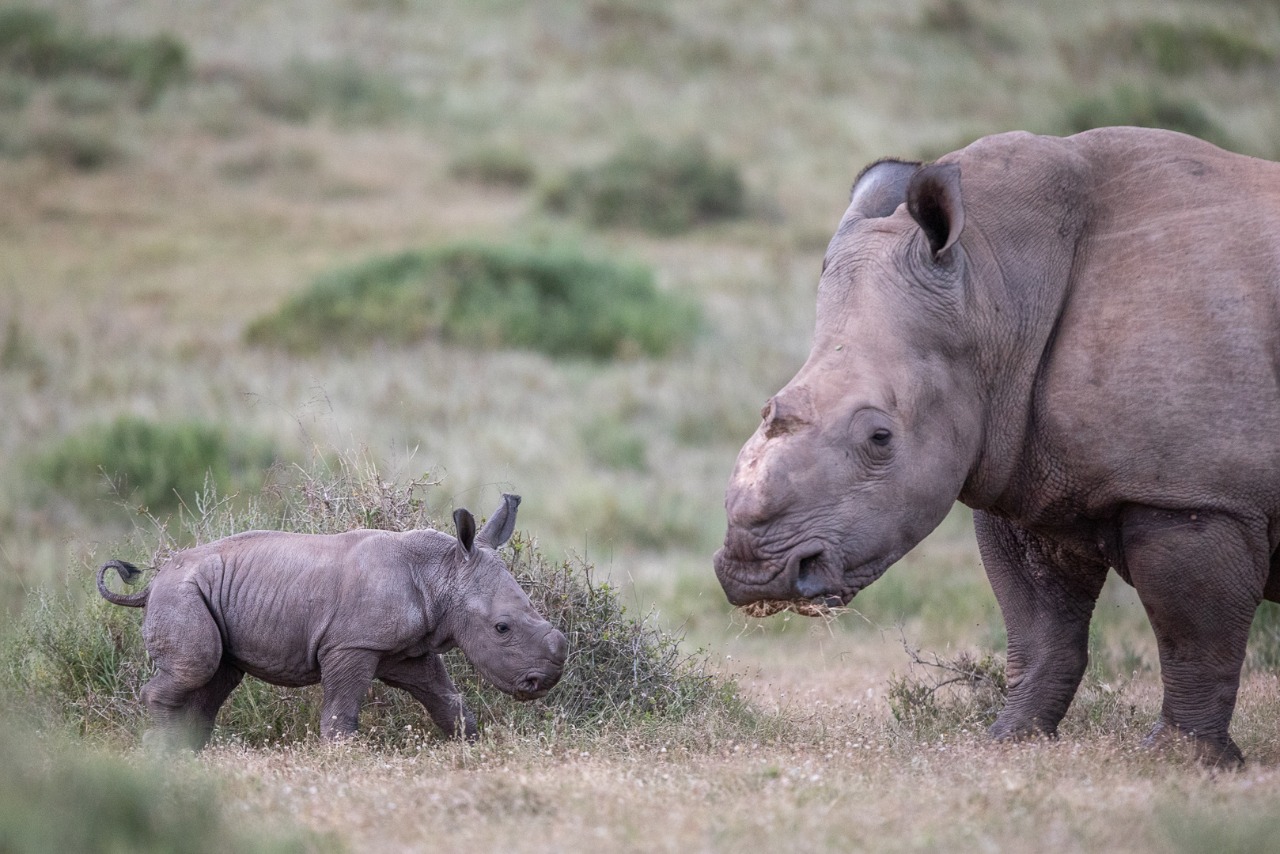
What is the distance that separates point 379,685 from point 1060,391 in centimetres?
310

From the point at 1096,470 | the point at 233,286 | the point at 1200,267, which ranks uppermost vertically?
the point at 1200,267

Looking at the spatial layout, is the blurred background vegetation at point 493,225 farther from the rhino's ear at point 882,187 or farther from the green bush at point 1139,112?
the rhino's ear at point 882,187

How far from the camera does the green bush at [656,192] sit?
28391 mm

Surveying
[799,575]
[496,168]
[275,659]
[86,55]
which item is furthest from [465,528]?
[86,55]

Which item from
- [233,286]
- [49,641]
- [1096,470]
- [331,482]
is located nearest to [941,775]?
[1096,470]

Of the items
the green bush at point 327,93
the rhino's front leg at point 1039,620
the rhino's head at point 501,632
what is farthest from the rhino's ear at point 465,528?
the green bush at point 327,93

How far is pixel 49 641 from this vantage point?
23.3 feet

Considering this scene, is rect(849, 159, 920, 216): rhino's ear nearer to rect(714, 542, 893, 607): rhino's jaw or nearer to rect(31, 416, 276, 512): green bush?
rect(714, 542, 893, 607): rhino's jaw

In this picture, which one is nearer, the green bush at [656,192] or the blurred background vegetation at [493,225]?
the blurred background vegetation at [493,225]

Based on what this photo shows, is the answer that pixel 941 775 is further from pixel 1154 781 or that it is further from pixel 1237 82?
pixel 1237 82

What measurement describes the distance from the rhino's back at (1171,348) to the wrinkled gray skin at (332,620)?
7.00ft

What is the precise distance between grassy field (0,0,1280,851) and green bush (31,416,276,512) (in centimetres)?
5

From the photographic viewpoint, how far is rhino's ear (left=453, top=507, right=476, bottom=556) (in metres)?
6.23

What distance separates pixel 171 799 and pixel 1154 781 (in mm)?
3035
